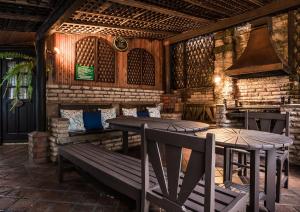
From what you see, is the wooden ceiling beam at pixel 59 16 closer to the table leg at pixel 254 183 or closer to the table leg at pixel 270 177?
the table leg at pixel 254 183

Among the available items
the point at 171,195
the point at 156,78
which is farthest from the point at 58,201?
the point at 156,78

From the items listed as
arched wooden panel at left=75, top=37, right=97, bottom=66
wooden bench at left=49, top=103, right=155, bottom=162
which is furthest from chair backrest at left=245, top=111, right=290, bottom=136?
arched wooden panel at left=75, top=37, right=97, bottom=66

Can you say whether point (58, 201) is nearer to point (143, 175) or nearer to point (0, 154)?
point (143, 175)

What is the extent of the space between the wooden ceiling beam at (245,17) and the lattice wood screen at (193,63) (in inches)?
12.0

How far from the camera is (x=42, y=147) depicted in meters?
4.14

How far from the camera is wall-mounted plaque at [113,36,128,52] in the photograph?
18.5 feet

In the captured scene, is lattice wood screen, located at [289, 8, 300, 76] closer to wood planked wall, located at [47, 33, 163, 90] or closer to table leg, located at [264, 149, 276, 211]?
table leg, located at [264, 149, 276, 211]

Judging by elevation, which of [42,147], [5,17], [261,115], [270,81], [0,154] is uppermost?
[5,17]

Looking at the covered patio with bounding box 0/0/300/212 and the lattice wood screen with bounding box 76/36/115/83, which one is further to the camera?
the lattice wood screen with bounding box 76/36/115/83

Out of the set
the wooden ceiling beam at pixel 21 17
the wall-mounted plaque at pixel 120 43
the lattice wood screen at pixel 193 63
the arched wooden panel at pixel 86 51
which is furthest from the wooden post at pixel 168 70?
the wooden ceiling beam at pixel 21 17

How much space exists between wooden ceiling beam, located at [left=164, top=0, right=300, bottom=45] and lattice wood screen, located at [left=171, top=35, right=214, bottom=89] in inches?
12.0

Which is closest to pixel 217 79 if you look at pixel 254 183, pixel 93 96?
pixel 93 96

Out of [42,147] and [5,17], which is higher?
[5,17]

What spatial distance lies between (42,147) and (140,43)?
3.70 m
